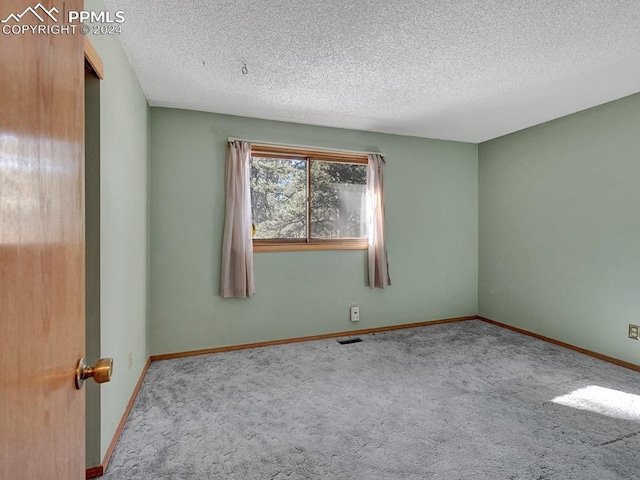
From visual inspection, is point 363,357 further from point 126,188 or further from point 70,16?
point 70,16

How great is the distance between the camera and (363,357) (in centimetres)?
327

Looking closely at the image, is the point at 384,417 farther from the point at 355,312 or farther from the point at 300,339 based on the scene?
the point at 355,312

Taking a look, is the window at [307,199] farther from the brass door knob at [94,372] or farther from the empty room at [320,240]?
the brass door knob at [94,372]

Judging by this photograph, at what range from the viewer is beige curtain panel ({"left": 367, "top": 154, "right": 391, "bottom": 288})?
3941 millimetres

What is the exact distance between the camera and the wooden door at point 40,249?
45 centimetres

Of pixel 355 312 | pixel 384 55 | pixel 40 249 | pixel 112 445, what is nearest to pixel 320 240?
pixel 355 312

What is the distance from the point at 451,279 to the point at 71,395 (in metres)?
4.45

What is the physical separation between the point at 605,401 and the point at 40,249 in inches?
130

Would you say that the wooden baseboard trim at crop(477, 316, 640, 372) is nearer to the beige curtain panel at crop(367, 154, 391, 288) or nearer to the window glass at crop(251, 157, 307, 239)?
the beige curtain panel at crop(367, 154, 391, 288)

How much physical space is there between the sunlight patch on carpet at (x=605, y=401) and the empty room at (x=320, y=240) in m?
0.02

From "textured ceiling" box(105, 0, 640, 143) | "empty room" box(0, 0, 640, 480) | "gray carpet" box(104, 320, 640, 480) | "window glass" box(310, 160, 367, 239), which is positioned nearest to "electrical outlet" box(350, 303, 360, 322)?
"empty room" box(0, 0, 640, 480)

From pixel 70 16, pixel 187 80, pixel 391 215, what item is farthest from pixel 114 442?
pixel 391 215

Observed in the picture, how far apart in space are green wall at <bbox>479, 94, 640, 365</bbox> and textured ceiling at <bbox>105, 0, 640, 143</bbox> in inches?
15.1

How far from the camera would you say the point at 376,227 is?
396 cm
